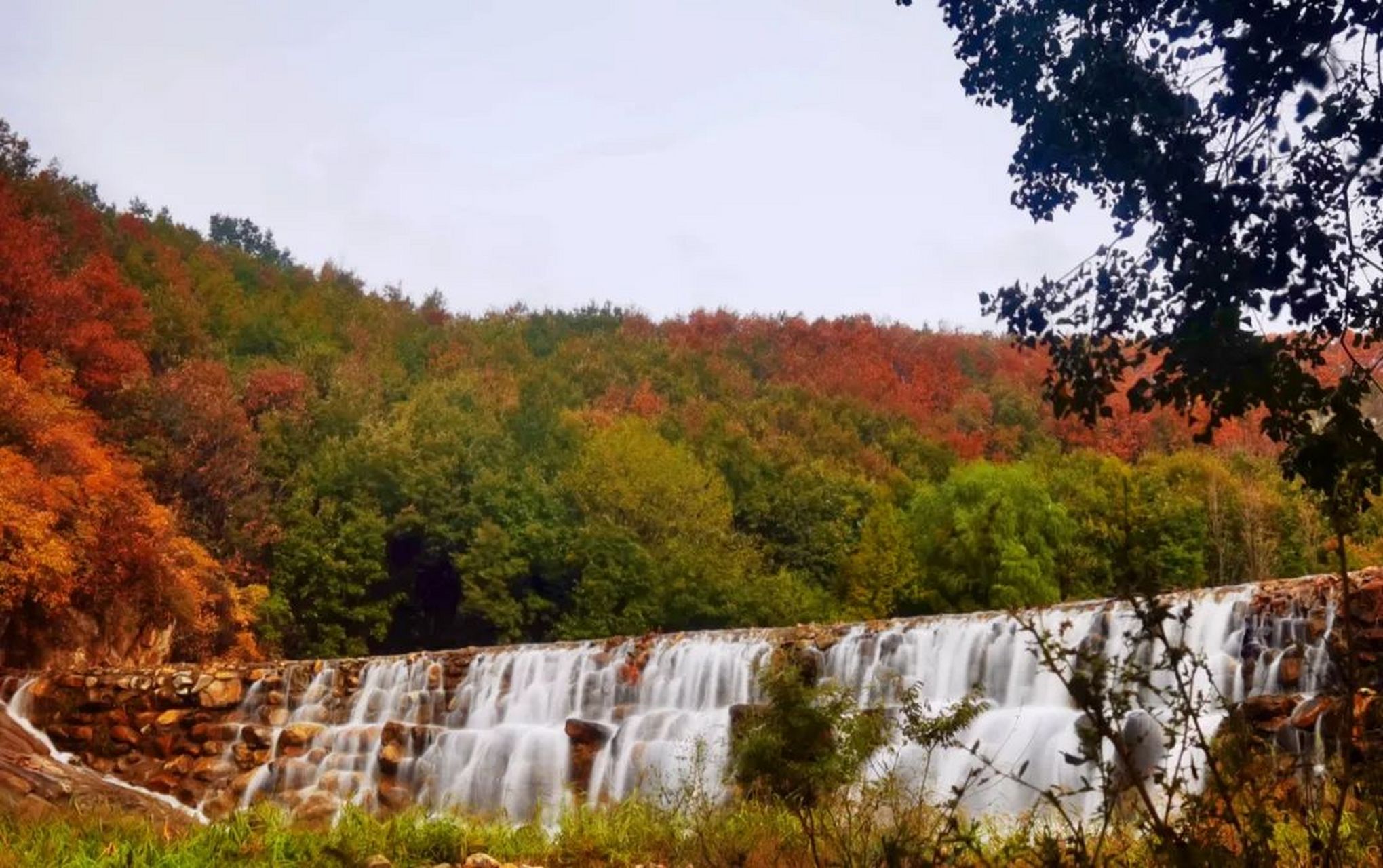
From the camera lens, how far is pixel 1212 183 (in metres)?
4.54

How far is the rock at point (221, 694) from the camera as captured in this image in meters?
19.4

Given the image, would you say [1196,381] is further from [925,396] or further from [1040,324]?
[925,396]

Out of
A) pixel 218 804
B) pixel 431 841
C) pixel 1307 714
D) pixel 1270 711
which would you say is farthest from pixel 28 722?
pixel 1307 714

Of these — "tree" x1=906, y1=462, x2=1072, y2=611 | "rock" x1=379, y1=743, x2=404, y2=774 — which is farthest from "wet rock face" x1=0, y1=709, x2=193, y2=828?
"tree" x1=906, y1=462, x2=1072, y2=611

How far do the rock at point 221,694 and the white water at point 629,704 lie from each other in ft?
0.72

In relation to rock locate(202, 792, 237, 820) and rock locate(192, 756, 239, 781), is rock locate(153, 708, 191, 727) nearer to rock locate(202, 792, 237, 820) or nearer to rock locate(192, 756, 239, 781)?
rock locate(192, 756, 239, 781)

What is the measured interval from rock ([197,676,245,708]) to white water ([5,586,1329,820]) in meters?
0.22

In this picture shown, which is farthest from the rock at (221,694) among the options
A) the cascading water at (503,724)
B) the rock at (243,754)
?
the rock at (243,754)

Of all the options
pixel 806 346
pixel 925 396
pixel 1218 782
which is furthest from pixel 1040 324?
pixel 806 346

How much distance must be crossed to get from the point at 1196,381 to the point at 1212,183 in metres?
0.78

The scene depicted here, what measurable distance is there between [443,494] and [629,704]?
697 inches

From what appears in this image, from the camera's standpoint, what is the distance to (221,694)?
1945 centimetres

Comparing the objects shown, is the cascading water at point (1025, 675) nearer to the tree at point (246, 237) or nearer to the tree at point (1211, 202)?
the tree at point (1211, 202)

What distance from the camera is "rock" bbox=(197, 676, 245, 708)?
19359mm
